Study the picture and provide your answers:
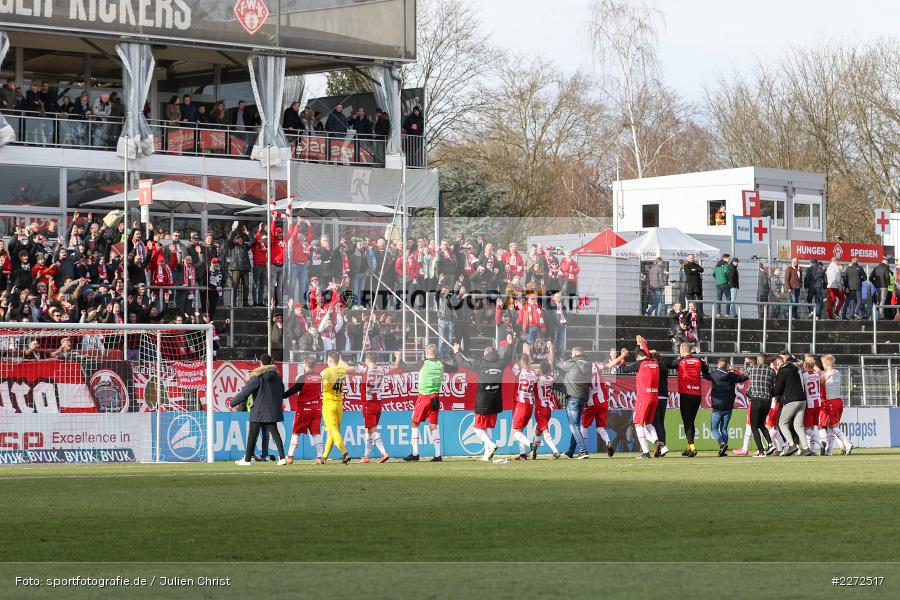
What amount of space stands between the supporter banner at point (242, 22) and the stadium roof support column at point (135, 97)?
367 mm

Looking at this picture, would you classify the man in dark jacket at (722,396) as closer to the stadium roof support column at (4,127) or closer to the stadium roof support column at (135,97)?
the stadium roof support column at (135,97)

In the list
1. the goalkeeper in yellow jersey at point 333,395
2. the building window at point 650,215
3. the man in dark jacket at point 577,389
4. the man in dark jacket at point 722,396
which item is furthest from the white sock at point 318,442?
the building window at point 650,215

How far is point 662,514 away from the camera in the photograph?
40.8ft

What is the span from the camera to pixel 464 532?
36.4 ft

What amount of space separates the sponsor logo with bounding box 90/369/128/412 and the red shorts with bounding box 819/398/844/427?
12.7 meters

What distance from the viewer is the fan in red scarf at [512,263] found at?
2994 centimetres

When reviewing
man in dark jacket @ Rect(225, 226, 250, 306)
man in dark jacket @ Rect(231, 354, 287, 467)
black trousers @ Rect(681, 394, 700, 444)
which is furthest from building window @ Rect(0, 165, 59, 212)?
black trousers @ Rect(681, 394, 700, 444)

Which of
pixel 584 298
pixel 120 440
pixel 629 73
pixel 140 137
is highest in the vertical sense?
pixel 629 73

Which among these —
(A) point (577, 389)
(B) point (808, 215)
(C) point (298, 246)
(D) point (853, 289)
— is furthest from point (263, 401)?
(B) point (808, 215)

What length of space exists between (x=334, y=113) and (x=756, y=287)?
13.8 m

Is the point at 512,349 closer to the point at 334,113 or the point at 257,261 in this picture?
the point at 257,261

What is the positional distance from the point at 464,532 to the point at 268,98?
29.0 m

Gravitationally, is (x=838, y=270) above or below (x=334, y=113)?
below

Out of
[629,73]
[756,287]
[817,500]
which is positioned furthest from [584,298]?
[629,73]
